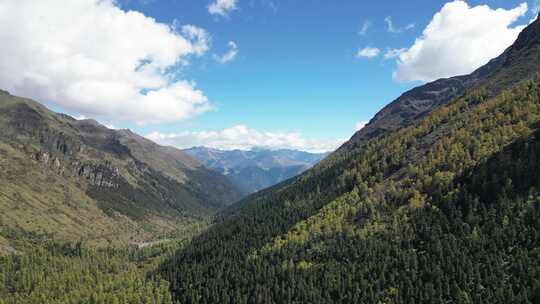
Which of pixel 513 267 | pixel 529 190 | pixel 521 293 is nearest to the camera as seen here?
pixel 521 293

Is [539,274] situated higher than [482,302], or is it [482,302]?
[539,274]

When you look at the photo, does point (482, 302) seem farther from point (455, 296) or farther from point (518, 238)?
point (518, 238)

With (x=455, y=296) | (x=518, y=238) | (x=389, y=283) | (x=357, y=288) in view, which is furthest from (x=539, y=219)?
(x=357, y=288)

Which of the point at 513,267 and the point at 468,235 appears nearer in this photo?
the point at 513,267

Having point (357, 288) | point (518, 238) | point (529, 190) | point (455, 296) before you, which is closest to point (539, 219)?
point (518, 238)

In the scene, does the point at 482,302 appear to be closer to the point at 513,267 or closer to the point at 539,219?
the point at 513,267

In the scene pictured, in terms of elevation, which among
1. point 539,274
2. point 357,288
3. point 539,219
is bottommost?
point 357,288

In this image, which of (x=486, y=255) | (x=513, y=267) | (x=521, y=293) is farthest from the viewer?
(x=486, y=255)

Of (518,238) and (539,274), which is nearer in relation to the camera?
(539,274)

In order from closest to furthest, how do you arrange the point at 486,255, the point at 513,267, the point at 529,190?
the point at 513,267, the point at 486,255, the point at 529,190
